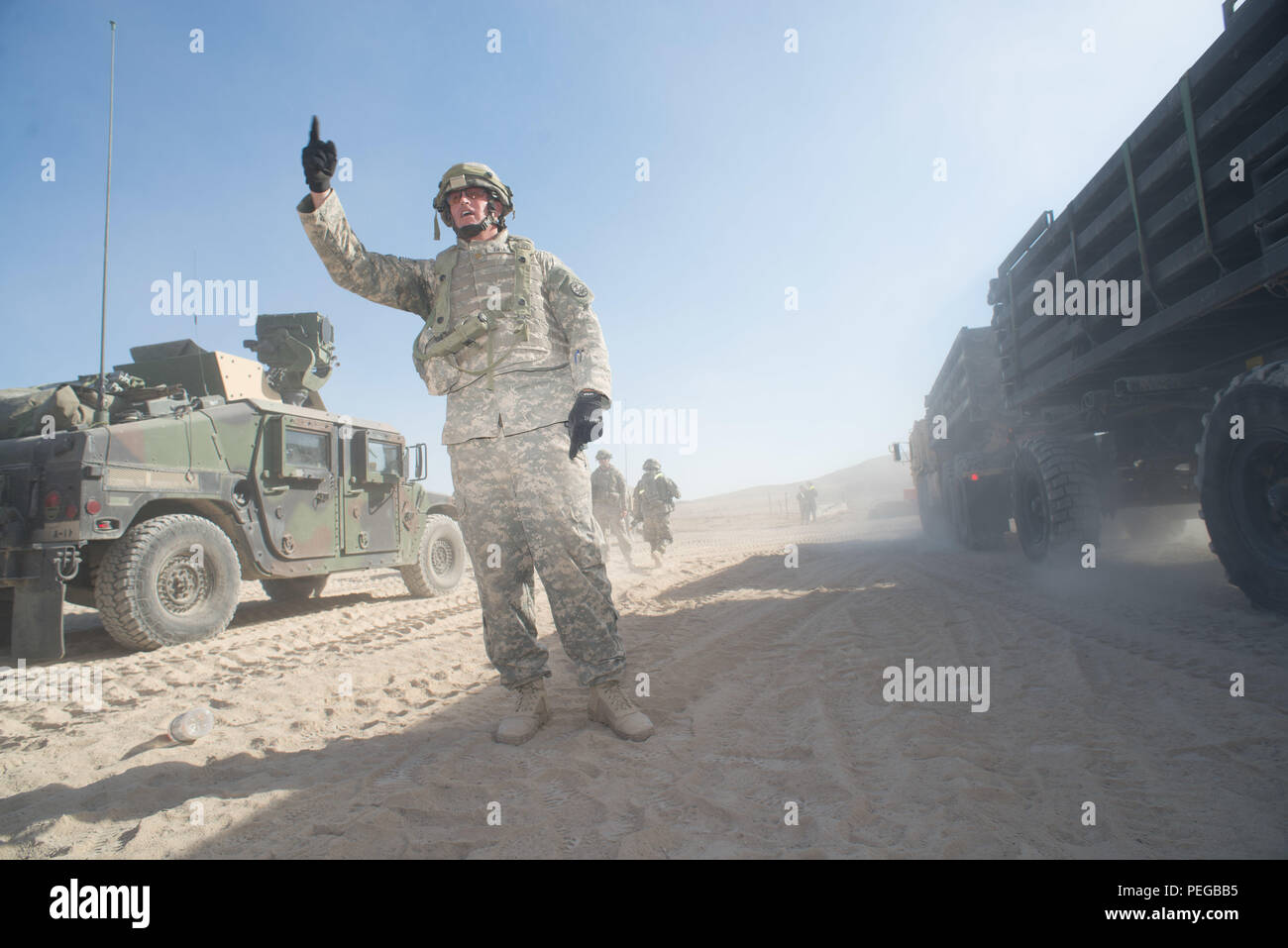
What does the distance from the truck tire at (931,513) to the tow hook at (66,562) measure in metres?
10.0

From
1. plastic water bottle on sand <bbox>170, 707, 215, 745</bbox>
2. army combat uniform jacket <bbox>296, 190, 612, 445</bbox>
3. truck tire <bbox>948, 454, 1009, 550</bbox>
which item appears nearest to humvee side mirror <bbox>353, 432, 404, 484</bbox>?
plastic water bottle on sand <bbox>170, 707, 215, 745</bbox>

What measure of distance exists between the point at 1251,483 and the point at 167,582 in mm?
7025

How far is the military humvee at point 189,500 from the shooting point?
4488 millimetres

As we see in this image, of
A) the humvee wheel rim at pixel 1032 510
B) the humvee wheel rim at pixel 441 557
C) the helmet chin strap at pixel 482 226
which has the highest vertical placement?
the helmet chin strap at pixel 482 226

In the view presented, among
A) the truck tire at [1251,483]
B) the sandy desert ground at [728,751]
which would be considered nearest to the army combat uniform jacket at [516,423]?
the sandy desert ground at [728,751]

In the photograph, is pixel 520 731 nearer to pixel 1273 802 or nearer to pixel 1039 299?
pixel 1273 802

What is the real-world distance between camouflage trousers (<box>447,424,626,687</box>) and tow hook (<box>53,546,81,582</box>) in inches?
143

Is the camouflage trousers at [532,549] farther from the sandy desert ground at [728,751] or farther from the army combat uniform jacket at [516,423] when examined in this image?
the sandy desert ground at [728,751]

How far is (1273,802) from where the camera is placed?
1.62 m

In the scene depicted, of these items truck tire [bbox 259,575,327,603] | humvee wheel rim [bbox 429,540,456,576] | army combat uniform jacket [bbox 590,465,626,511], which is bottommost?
truck tire [bbox 259,575,327,603]

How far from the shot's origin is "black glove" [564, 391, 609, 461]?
95.7 inches

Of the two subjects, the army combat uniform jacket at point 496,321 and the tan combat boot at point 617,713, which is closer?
the tan combat boot at point 617,713

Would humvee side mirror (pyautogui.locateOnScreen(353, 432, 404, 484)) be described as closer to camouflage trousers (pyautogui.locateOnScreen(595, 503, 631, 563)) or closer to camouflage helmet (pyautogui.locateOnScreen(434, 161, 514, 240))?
camouflage trousers (pyautogui.locateOnScreen(595, 503, 631, 563))

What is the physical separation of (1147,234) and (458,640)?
517cm
